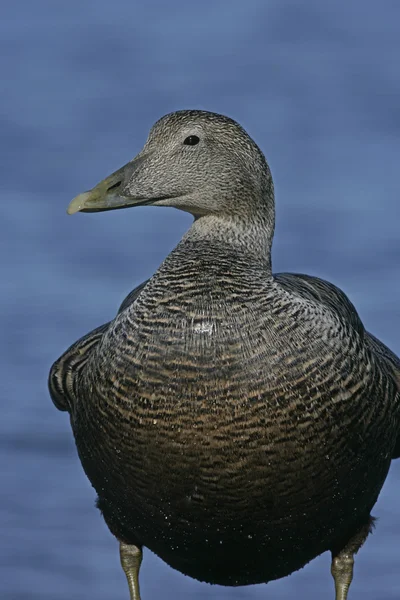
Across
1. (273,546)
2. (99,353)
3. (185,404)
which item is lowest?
(273,546)

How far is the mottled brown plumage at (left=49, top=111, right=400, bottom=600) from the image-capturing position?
15.5 ft

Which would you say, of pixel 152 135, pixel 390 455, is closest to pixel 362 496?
pixel 390 455

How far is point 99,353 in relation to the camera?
16.6ft

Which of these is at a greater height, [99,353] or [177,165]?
[177,165]

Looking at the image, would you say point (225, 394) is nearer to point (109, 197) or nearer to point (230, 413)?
point (230, 413)

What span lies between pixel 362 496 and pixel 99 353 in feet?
3.81

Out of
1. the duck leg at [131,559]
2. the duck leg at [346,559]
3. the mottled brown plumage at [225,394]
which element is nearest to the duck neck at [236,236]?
the mottled brown plumage at [225,394]

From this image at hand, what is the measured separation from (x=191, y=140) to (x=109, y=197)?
397 mm

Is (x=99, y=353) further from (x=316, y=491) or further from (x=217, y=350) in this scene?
(x=316, y=491)

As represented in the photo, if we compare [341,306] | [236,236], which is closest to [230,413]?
[236,236]

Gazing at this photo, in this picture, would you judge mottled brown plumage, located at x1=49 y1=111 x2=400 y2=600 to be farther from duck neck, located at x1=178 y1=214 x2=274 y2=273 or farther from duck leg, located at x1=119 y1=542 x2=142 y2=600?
duck leg, located at x1=119 y1=542 x2=142 y2=600

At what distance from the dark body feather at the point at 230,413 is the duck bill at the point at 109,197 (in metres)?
0.29

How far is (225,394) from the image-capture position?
4.69m

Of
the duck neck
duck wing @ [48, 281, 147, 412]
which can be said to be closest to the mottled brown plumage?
the duck neck
